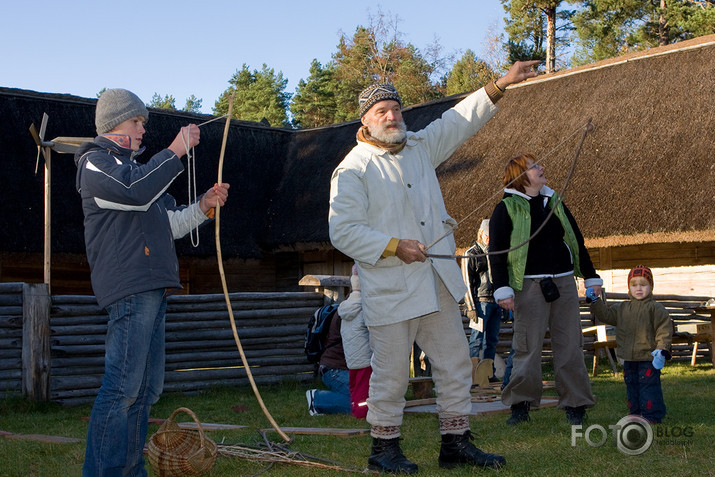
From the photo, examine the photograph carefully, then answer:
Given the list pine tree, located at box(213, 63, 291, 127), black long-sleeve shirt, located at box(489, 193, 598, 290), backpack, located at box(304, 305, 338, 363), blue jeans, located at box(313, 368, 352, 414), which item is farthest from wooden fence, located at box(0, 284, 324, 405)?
pine tree, located at box(213, 63, 291, 127)

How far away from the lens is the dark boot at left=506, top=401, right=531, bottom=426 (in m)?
5.20

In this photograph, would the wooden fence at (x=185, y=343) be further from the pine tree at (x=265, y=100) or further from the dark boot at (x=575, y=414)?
the pine tree at (x=265, y=100)

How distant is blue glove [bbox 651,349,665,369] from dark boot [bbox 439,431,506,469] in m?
1.60

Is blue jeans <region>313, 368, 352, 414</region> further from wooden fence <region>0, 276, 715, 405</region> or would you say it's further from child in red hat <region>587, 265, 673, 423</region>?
wooden fence <region>0, 276, 715, 405</region>

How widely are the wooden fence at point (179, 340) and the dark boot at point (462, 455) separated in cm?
471

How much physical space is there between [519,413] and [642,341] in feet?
2.92

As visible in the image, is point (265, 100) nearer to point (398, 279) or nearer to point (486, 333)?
point (486, 333)

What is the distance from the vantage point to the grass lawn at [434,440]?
382 centimetres

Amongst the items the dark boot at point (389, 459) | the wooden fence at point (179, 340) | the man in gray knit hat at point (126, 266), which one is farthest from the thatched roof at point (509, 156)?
the man in gray knit hat at point (126, 266)

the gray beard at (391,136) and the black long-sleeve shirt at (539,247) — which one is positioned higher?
the gray beard at (391,136)

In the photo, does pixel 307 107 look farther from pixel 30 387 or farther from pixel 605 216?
pixel 30 387

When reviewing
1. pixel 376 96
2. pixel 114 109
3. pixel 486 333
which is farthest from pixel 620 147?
pixel 114 109

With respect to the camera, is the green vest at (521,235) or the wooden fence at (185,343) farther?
the wooden fence at (185,343)

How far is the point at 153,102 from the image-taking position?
202 ft
